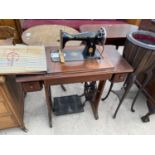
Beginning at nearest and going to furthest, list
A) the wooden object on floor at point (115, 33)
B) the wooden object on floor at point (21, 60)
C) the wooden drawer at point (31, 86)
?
the wooden object on floor at point (21, 60) < the wooden drawer at point (31, 86) < the wooden object on floor at point (115, 33)

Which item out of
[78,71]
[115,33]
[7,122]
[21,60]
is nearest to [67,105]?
[7,122]

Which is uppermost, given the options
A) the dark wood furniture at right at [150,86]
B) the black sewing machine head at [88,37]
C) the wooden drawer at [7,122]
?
the black sewing machine head at [88,37]

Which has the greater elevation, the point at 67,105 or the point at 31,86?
the point at 31,86

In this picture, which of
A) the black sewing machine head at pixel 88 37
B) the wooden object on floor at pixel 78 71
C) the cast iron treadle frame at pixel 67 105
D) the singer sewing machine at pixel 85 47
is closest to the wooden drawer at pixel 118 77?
the wooden object on floor at pixel 78 71

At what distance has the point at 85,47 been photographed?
123cm

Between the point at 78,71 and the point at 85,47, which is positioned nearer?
the point at 78,71

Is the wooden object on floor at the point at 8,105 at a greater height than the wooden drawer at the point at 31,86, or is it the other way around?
the wooden drawer at the point at 31,86

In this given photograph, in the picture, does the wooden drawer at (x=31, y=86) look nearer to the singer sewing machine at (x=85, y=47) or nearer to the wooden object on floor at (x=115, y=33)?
the singer sewing machine at (x=85, y=47)

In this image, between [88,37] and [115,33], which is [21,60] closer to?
[88,37]

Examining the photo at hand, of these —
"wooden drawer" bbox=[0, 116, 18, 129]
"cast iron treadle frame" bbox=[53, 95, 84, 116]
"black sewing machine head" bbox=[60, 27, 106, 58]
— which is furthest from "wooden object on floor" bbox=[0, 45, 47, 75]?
"cast iron treadle frame" bbox=[53, 95, 84, 116]

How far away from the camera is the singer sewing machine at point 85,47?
1142 mm

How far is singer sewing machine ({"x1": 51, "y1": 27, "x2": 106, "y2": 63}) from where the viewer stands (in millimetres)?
1142

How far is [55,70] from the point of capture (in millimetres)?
1099
